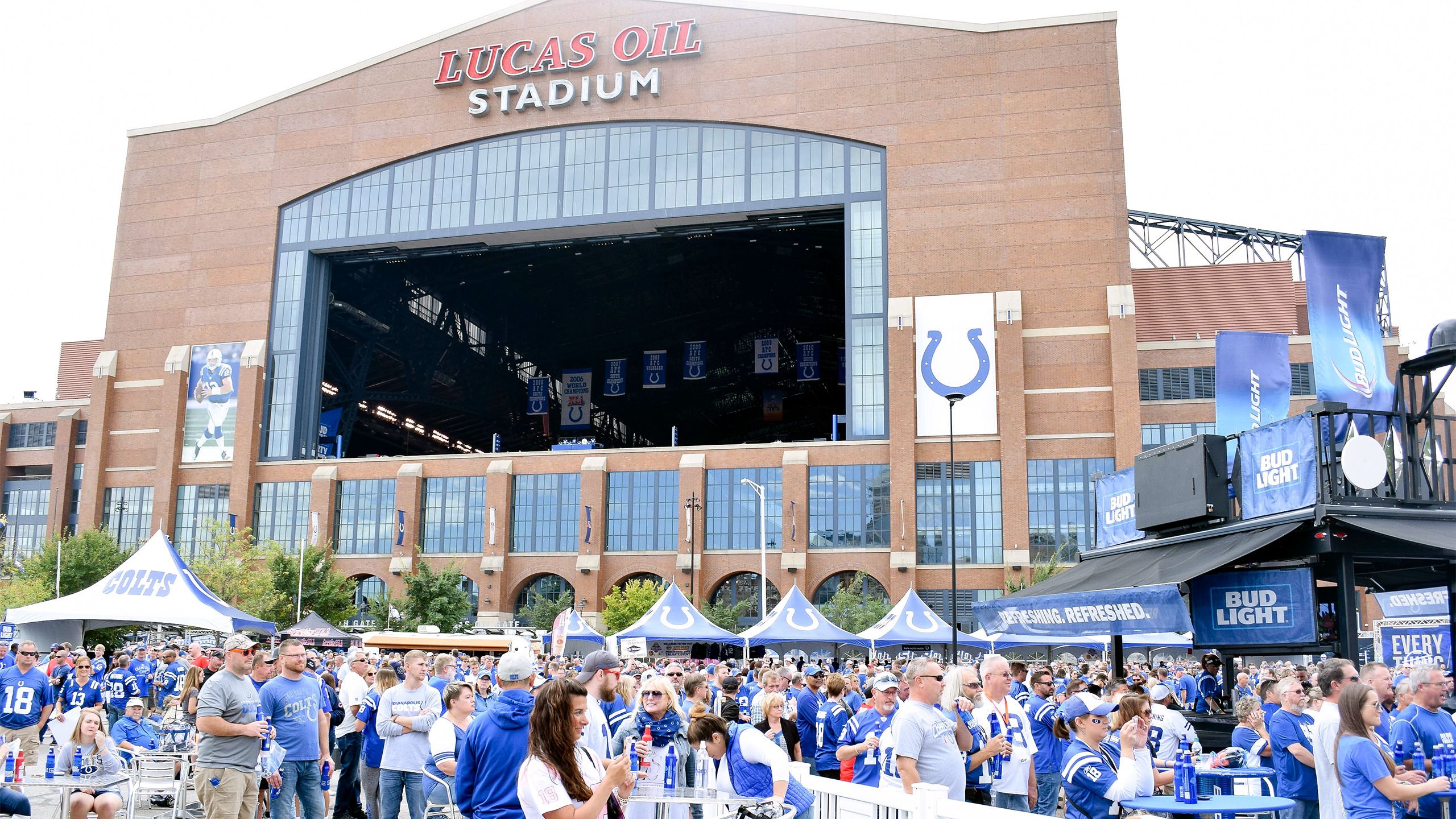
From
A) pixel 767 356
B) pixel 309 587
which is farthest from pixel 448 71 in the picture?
pixel 309 587

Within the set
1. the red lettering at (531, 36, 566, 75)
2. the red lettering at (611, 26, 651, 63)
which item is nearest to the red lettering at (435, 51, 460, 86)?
the red lettering at (531, 36, 566, 75)

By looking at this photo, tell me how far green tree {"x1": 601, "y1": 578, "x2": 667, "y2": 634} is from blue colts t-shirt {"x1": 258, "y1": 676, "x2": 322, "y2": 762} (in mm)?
39720

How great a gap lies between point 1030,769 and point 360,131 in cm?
6039

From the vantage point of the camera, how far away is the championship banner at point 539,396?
80.1 metres

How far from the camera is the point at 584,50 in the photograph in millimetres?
61469

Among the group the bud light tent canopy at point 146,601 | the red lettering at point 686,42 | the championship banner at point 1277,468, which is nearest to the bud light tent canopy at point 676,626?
the bud light tent canopy at point 146,601

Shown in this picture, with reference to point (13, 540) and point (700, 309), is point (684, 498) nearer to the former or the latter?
point (700, 309)

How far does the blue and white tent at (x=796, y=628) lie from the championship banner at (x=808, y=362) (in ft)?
125

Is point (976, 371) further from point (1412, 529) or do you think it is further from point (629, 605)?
point (1412, 529)

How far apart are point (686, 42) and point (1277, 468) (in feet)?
162

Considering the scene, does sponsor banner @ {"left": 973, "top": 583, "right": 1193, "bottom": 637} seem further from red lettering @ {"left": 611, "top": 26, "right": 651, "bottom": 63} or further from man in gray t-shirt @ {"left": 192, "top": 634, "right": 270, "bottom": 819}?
red lettering @ {"left": 611, "top": 26, "right": 651, "bottom": 63}

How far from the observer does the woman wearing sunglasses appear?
8859mm

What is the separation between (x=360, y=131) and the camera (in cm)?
6397

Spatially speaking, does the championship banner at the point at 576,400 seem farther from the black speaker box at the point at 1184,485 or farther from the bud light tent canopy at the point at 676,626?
the black speaker box at the point at 1184,485
